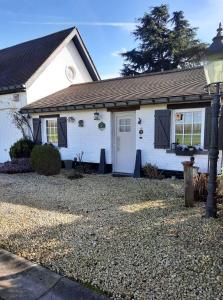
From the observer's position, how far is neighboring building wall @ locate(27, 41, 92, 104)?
12391mm

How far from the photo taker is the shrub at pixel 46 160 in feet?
31.3

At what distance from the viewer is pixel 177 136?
8461 millimetres

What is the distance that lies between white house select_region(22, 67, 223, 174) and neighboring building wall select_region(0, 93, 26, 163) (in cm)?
95

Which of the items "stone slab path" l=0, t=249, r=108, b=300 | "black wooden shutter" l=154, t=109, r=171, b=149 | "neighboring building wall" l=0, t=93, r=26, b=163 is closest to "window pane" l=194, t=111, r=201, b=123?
"black wooden shutter" l=154, t=109, r=171, b=149

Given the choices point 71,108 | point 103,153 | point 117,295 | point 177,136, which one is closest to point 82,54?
point 71,108

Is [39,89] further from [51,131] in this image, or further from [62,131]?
[62,131]

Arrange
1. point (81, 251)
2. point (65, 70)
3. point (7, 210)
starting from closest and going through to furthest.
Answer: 1. point (81, 251)
2. point (7, 210)
3. point (65, 70)

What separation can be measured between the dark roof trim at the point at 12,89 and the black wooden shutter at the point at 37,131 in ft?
4.90

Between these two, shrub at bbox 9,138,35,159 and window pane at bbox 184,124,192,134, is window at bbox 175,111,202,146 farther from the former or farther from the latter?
shrub at bbox 9,138,35,159

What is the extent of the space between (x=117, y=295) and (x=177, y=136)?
6324 millimetres

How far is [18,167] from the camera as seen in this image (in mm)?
10258

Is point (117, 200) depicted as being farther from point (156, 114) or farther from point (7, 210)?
point (156, 114)

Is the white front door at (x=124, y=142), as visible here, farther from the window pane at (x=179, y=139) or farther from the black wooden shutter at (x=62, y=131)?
the black wooden shutter at (x=62, y=131)

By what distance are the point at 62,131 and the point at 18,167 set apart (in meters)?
2.21
